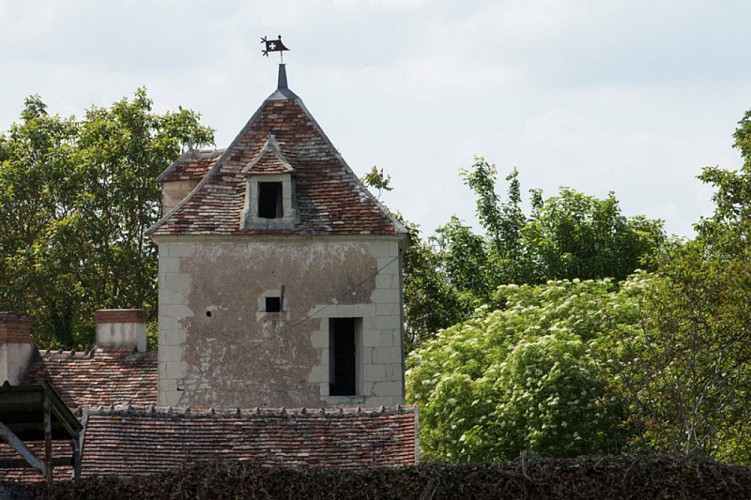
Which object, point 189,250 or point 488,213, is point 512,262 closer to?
point 488,213

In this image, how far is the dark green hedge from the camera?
17.1 metres

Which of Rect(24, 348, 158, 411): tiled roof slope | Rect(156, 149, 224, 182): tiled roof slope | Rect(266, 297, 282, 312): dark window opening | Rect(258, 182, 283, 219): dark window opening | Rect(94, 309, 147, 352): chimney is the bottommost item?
Rect(24, 348, 158, 411): tiled roof slope

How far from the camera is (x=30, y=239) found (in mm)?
42812

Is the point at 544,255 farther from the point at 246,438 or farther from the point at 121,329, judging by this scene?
the point at 246,438

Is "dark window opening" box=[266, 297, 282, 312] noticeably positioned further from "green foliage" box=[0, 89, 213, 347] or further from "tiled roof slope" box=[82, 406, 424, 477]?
"green foliage" box=[0, 89, 213, 347]

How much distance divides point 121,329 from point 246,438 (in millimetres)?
9268

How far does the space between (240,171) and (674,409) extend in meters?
8.88

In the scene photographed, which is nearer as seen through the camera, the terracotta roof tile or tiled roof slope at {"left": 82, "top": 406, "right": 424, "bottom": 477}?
tiled roof slope at {"left": 82, "top": 406, "right": 424, "bottom": 477}

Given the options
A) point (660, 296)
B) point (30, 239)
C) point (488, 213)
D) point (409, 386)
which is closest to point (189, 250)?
point (660, 296)

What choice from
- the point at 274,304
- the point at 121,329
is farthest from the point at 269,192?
the point at 121,329

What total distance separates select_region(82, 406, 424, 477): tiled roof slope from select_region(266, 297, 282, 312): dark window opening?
4755 millimetres

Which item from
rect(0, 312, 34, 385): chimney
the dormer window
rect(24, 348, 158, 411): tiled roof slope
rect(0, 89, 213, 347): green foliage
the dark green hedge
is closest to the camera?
the dark green hedge

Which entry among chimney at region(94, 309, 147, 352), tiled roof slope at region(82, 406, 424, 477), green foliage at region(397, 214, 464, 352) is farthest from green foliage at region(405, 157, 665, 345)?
tiled roof slope at region(82, 406, 424, 477)

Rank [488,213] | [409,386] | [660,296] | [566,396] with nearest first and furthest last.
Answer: [660,296], [566,396], [409,386], [488,213]
